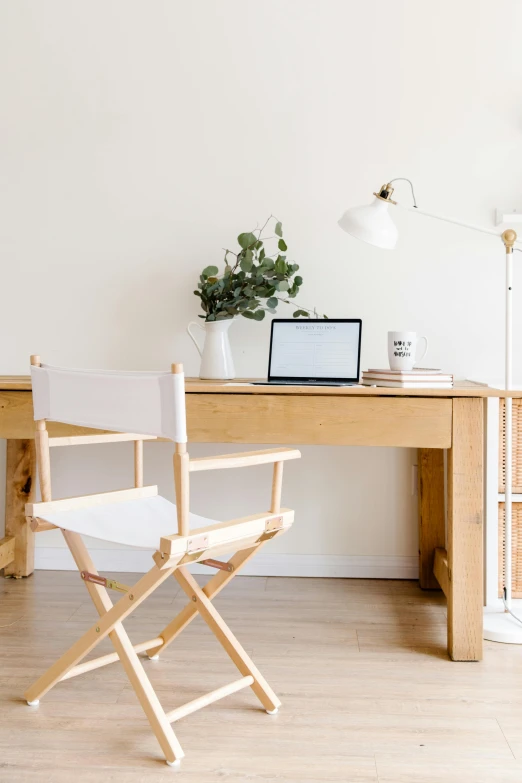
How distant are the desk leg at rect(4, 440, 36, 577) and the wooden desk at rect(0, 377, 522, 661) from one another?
1.97 ft

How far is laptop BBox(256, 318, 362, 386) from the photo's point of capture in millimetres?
2443

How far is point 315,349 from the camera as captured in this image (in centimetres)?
250

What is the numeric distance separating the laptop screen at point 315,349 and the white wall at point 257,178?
13.1 inches

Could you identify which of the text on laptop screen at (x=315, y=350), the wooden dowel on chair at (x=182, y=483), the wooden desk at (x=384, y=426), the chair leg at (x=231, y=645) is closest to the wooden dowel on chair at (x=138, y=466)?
the wooden desk at (x=384, y=426)

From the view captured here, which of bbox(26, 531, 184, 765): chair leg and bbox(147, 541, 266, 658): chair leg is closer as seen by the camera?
bbox(26, 531, 184, 765): chair leg

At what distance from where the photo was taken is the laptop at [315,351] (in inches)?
96.2

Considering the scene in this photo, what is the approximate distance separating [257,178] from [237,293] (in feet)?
1.86

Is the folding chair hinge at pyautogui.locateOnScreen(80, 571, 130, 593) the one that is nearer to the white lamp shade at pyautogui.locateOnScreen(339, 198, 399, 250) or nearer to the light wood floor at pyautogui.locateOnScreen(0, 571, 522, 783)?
the light wood floor at pyautogui.locateOnScreen(0, 571, 522, 783)

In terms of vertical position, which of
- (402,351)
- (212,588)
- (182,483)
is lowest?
(212,588)

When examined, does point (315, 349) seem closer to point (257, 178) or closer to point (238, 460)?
point (257, 178)

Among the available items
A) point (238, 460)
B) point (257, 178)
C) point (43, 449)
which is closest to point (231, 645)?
point (238, 460)

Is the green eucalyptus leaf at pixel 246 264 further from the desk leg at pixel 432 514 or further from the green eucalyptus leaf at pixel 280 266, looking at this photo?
the desk leg at pixel 432 514

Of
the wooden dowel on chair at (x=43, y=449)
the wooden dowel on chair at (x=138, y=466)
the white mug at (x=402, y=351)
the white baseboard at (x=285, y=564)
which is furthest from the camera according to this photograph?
the white baseboard at (x=285, y=564)

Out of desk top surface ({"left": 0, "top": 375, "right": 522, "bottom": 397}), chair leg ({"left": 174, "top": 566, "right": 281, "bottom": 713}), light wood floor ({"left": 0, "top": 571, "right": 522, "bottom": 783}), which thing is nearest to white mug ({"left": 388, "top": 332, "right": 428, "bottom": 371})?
desk top surface ({"left": 0, "top": 375, "right": 522, "bottom": 397})
